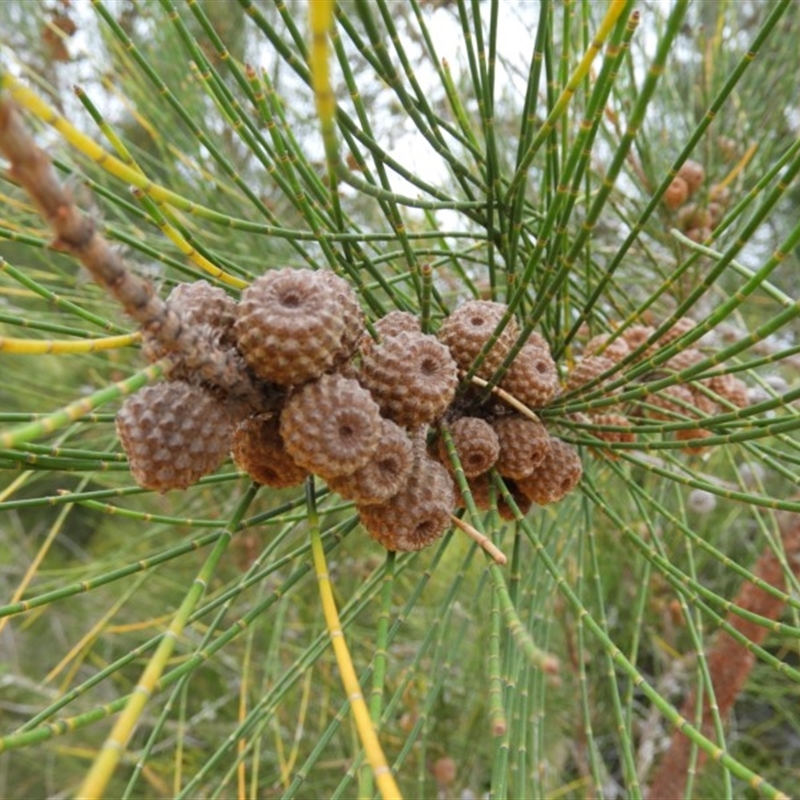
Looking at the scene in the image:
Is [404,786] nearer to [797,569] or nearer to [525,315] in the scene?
[797,569]

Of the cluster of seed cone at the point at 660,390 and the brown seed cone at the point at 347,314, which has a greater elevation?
the cluster of seed cone at the point at 660,390

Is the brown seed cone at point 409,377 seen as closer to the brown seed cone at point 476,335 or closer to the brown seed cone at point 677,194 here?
the brown seed cone at point 476,335

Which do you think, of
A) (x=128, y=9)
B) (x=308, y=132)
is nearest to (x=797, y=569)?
(x=308, y=132)

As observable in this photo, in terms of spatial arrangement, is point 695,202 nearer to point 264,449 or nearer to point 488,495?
point 488,495

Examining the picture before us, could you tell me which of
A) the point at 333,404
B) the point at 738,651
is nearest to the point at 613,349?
the point at 333,404

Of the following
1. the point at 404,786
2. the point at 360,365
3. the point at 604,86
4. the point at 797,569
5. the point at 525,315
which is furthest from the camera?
the point at 404,786

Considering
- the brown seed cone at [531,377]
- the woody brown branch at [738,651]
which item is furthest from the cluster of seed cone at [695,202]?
the brown seed cone at [531,377]
